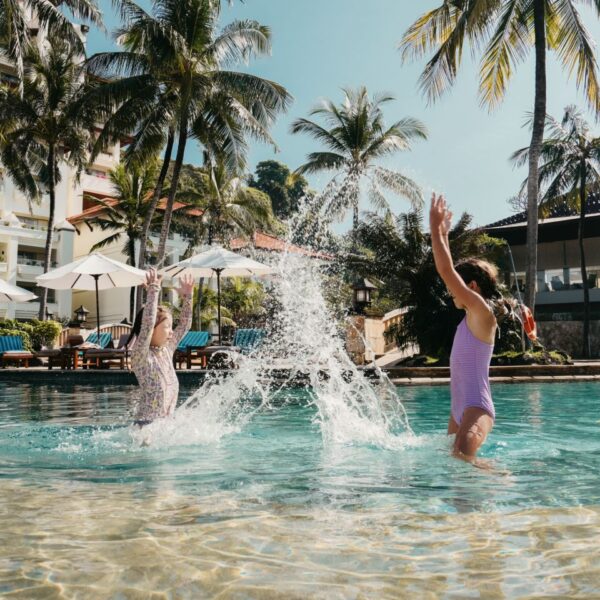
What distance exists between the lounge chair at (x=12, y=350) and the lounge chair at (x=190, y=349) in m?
5.04

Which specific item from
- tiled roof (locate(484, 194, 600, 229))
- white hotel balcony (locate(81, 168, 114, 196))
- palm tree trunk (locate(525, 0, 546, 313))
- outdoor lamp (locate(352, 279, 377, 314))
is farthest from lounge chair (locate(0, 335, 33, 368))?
white hotel balcony (locate(81, 168, 114, 196))

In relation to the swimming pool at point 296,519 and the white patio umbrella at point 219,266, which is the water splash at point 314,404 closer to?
the swimming pool at point 296,519

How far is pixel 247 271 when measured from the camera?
19297 mm

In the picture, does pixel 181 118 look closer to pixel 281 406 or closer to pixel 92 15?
pixel 92 15

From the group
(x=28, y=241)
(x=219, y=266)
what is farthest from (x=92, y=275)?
(x=28, y=241)

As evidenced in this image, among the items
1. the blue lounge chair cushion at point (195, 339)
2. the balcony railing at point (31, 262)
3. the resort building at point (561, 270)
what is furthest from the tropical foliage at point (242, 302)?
the blue lounge chair cushion at point (195, 339)

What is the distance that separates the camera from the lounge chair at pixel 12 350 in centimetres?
2041

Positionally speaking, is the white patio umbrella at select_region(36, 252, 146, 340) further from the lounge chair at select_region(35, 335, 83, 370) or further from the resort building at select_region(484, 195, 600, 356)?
the resort building at select_region(484, 195, 600, 356)

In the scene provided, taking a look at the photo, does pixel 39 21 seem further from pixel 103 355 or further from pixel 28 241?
pixel 28 241

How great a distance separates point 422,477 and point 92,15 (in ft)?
83.5

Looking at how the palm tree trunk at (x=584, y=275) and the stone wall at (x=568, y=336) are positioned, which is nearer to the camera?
the palm tree trunk at (x=584, y=275)

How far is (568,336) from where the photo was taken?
97.1ft

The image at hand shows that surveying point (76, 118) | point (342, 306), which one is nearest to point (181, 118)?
point (76, 118)

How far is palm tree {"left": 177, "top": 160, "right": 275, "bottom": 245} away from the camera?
36.1 m
